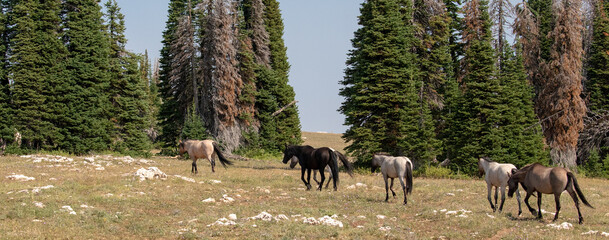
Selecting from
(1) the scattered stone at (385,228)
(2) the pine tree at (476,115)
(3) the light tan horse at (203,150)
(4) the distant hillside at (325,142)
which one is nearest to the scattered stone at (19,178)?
(3) the light tan horse at (203,150)

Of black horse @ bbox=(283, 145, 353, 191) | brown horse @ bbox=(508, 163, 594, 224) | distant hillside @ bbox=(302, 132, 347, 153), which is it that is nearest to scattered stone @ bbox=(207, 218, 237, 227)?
black horse @ bbox=(283, 145, 353, 191)

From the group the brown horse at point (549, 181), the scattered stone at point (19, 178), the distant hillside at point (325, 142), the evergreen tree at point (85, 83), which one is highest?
the evergreen tree at point (85, 83)

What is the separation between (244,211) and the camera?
49.4ft

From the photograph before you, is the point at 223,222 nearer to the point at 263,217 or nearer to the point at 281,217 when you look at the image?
the point at 263,217

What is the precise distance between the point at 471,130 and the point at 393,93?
5.80m

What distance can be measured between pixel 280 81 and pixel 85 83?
21.8 m

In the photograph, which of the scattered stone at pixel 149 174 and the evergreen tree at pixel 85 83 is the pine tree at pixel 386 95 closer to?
the scattered stone at pixel 149 174

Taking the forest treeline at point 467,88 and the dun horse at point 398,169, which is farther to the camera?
the forest treeline at point 467,88

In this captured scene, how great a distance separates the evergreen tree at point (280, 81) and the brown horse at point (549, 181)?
37197 millimetres

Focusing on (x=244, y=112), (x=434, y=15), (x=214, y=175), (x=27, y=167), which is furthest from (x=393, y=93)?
(x=27, y=167)

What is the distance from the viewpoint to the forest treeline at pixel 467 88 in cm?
3177

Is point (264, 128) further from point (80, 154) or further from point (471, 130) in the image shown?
point (471, 130)

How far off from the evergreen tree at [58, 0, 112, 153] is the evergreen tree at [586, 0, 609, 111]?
42186mm

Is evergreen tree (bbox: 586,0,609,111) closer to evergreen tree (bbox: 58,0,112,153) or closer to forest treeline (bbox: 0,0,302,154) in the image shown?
forest treeline (bbox: 0,0,302,154)
